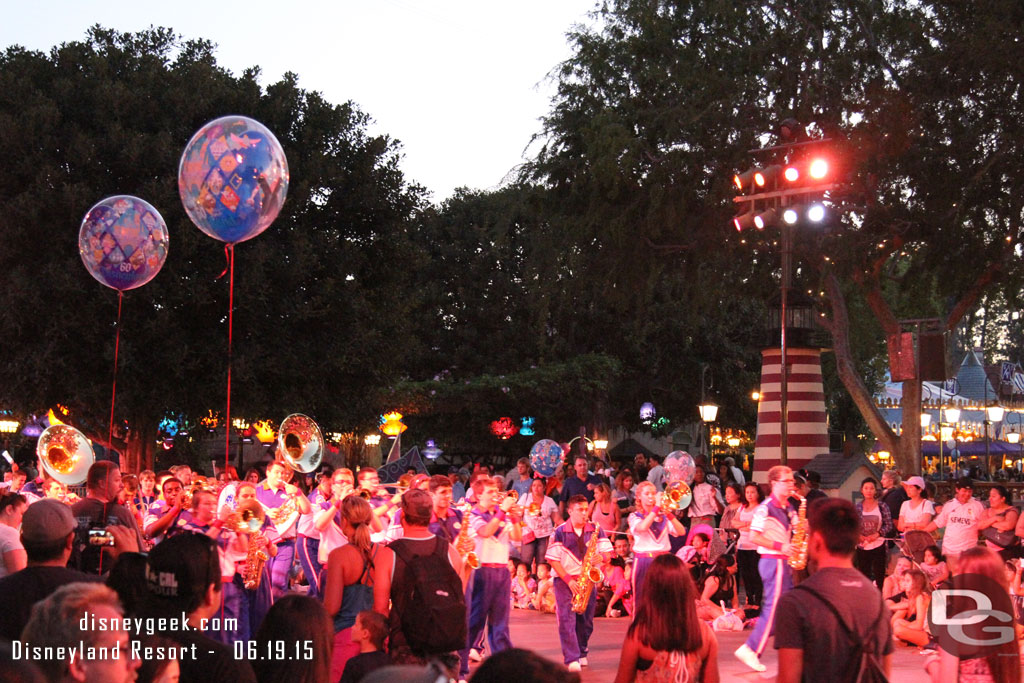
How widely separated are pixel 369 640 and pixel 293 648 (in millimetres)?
1174

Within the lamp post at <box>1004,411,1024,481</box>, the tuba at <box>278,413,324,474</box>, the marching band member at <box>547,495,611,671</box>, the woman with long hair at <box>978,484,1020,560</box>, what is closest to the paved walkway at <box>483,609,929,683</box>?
the marching band member at <box>547,495,611,671</box>

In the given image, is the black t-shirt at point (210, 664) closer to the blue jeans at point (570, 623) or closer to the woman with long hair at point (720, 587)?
the blue jeans at point (570, 623)

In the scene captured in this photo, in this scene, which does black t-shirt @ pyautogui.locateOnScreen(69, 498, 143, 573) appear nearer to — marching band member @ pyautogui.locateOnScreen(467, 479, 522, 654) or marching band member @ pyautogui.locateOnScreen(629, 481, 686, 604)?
marching band member @ pyautogui.locateOnScreen(467, 479, 522, 654)

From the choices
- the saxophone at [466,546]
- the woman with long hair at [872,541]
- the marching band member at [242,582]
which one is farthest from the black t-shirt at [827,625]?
the woman with long hair at [872,541]

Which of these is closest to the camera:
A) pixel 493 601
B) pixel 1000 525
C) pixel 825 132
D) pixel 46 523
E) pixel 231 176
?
pixel 46 523

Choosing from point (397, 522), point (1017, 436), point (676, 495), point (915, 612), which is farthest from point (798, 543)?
point (1017, 436)

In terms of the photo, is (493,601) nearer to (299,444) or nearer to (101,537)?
(299,444)

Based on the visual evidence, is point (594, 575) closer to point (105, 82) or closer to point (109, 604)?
point (109, 604)

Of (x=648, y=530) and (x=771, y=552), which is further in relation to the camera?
(x=648, y=530)

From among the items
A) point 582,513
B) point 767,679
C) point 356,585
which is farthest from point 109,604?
point 582,513

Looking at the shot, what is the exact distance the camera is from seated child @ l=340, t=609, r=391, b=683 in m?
5.72

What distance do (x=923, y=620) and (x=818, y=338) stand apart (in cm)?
1466

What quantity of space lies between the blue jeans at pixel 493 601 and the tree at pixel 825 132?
41.5 ft

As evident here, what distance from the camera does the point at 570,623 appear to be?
11055 mm
